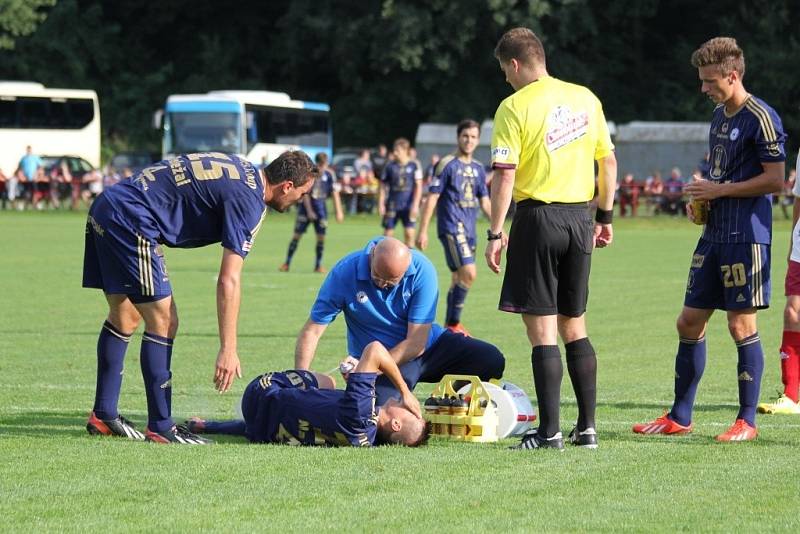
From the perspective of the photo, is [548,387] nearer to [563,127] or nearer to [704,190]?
[563,127]

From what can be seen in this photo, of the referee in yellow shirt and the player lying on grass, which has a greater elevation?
the referee in yellow shirt

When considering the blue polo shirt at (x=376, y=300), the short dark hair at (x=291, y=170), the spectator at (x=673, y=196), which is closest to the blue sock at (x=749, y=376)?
the blue polo shirt at (x=376, y=300)

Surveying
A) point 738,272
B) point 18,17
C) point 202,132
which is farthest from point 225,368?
point 18,17

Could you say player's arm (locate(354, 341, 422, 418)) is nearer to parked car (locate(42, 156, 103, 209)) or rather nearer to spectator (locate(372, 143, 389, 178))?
spectator (locate(372, 143, 389, 178))

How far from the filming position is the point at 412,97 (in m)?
58.0

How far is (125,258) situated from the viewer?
7.54 metres

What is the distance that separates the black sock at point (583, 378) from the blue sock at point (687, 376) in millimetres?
847

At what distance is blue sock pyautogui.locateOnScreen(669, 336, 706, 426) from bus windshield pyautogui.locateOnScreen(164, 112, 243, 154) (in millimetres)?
39038

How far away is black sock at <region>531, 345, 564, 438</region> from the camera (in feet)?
24.1

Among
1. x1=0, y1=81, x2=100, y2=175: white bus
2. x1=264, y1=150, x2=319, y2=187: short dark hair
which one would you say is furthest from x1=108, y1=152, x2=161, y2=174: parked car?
x1=264, y1=150, x2=319, y2=187: short dark hair

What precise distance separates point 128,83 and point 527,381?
52.3 meters

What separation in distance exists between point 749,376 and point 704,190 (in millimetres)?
1082

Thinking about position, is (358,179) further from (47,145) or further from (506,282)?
(506,282)

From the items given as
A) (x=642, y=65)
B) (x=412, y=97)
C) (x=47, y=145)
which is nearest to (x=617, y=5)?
(x=642, y=65)
